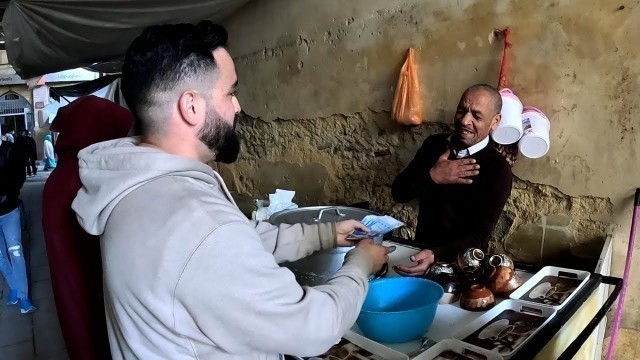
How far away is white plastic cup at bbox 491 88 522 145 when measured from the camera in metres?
2.42

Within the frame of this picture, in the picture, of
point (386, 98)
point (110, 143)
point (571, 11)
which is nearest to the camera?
point (110, 143)

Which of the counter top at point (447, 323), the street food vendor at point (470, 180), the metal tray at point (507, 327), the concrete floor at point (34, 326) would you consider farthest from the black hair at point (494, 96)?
the concrete floor at point (34, 326)

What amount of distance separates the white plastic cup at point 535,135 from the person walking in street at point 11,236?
446 centimetres

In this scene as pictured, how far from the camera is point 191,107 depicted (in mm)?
1110

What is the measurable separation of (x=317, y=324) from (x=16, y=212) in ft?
15.8

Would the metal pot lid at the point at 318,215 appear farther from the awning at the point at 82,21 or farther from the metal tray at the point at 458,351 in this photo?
the awning at the point at 82,21

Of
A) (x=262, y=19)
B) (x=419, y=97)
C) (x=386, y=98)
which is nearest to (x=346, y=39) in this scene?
(x=386, y=98)

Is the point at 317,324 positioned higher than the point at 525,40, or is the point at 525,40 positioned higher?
the point at 525,40

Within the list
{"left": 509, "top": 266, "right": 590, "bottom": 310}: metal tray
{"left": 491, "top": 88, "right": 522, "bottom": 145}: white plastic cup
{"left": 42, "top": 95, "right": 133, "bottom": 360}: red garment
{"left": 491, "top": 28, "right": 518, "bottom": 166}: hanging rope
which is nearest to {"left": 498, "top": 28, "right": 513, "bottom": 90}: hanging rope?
{"left": 491, "top": 28, "right": 518, "bottom": 166}: hanging rope

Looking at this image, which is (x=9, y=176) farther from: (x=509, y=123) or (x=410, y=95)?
(x=509, y=123)

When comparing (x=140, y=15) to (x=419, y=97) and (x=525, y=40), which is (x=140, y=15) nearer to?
(x=419, y=97)

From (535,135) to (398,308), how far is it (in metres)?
1.43

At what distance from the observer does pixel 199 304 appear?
906mm

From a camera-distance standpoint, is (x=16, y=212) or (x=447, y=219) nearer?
(x=447, y=219)
